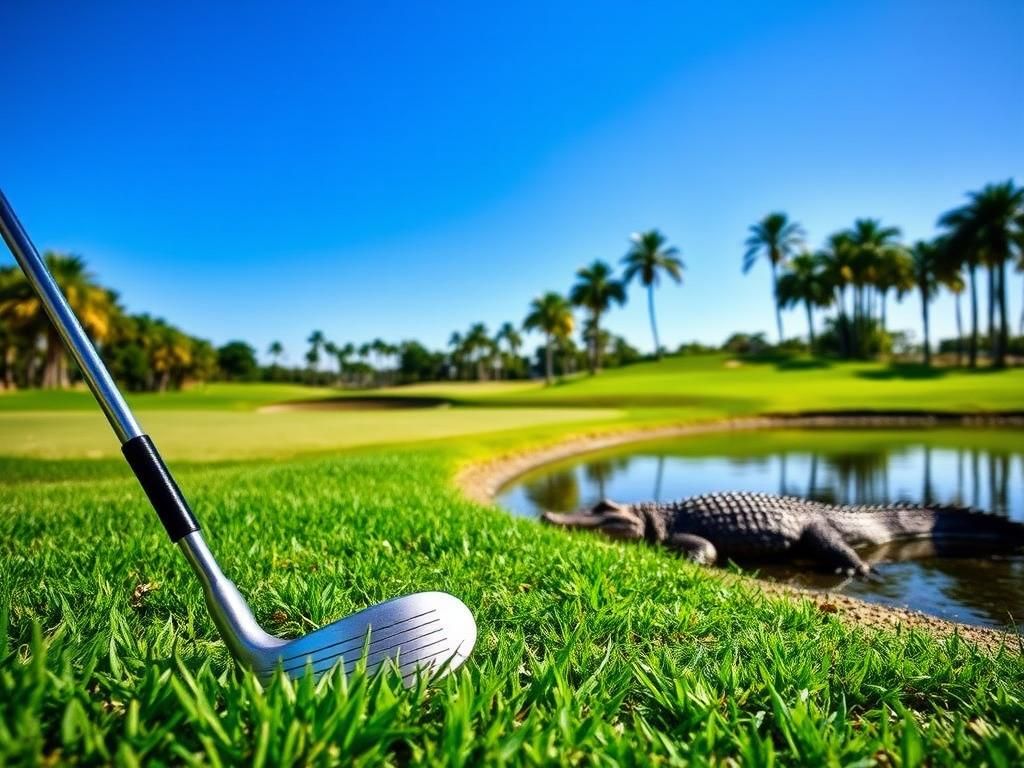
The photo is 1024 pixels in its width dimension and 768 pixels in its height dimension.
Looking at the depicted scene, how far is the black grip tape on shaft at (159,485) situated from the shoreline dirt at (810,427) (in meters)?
3.68

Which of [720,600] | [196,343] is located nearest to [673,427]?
[720,600]

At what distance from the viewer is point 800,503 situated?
7039mm

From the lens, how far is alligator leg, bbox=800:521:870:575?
6.38 metres

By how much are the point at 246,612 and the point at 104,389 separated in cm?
93

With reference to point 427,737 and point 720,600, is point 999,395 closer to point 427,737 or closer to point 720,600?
point 720,600

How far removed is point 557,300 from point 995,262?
38391 millimetres

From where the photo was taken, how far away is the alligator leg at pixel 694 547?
6.39m

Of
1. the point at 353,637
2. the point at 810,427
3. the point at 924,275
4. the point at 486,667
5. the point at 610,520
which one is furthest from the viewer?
the point at 924,275

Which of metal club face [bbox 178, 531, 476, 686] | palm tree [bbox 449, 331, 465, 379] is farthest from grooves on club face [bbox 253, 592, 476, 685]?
palm tree [bbox 449, 331, 465, 379]

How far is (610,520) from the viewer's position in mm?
7227

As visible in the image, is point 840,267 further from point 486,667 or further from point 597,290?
point 486,667

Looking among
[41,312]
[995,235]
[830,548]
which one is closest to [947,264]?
[995,235]

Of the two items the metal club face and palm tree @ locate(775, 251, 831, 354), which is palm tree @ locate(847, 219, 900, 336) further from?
the metal club face

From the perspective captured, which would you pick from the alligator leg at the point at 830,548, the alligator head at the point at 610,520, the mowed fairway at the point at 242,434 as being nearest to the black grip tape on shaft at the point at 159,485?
the alligator head at the point at 610,520
